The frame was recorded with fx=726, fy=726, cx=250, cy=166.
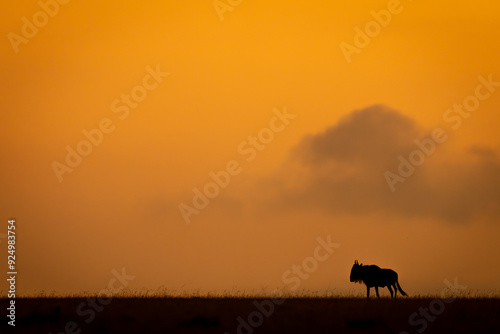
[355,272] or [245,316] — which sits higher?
[245,316]

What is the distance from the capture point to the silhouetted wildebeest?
106 ft

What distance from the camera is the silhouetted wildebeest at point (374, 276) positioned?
32.4 metres

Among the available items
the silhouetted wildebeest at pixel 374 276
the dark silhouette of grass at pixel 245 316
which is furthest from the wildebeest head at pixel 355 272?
the dark silhouette of grass at pixel 245 316

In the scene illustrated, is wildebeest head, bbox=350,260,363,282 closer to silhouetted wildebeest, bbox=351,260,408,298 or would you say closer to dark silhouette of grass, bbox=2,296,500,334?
silhouetted wildebeest, bbox=351,260,408,298

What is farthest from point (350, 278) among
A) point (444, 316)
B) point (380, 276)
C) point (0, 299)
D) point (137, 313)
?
point (0, 299)

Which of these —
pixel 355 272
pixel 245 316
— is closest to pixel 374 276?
pixel 355 272

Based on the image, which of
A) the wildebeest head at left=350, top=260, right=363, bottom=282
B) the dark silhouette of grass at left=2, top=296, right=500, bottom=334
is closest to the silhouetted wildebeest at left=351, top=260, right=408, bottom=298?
the wildebeest head at left=350, top=260, right=363, bottom=282

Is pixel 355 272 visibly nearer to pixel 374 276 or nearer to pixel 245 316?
pixel 374 276

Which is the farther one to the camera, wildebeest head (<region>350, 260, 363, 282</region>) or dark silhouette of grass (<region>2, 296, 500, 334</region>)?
wildebeest head (<region>350, 260, 363, 282</region>)

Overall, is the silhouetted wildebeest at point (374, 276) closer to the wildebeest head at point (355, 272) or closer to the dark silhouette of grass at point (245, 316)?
the wildebeest head at point (355, 272)

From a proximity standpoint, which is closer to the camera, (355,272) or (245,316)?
(245,316)

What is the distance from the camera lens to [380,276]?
3250 centimetres

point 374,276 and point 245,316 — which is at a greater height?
point 245,316

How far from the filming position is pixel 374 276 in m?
32.4
